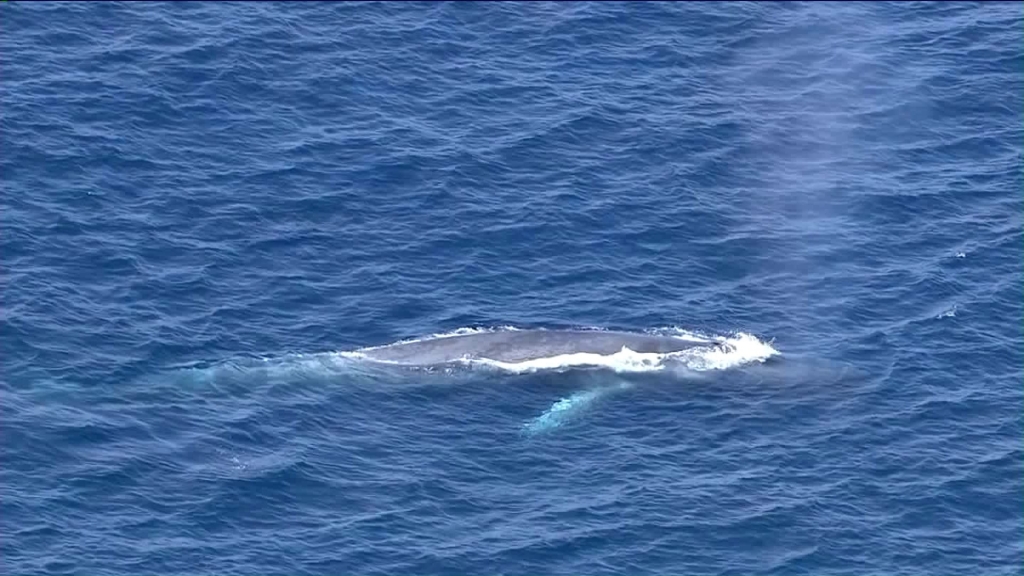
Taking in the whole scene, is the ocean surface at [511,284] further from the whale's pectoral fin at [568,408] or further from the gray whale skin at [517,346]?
the gray whale skin at [517,346]

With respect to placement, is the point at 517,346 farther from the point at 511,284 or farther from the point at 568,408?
the point at 511,284

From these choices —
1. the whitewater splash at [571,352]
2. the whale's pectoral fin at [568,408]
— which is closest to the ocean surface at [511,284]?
the whale's pectoral fin at [568,408]

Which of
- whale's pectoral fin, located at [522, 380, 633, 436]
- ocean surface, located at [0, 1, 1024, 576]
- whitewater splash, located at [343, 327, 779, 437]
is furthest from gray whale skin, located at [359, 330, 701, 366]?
whale's pectoral fin, located at [522, 380, 633, 436]

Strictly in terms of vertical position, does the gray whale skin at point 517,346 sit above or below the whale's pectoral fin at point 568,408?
above

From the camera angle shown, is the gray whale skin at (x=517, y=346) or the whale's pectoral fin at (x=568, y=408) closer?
the whale's pectoral fin at (x=568, y=408)

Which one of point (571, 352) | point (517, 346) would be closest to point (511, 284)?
point (517, 346)

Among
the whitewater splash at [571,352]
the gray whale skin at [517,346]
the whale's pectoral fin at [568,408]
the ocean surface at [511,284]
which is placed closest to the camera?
the ocean surface at [511,284]

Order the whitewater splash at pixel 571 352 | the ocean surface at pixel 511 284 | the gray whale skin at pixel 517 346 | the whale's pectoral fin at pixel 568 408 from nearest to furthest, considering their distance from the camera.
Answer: the ocean surface at pixel 511 284
the whale's pectoral fin at pixel 568 408
the whitewater splash at pixel 571 352
the gray whale skin at pixel 517 346
